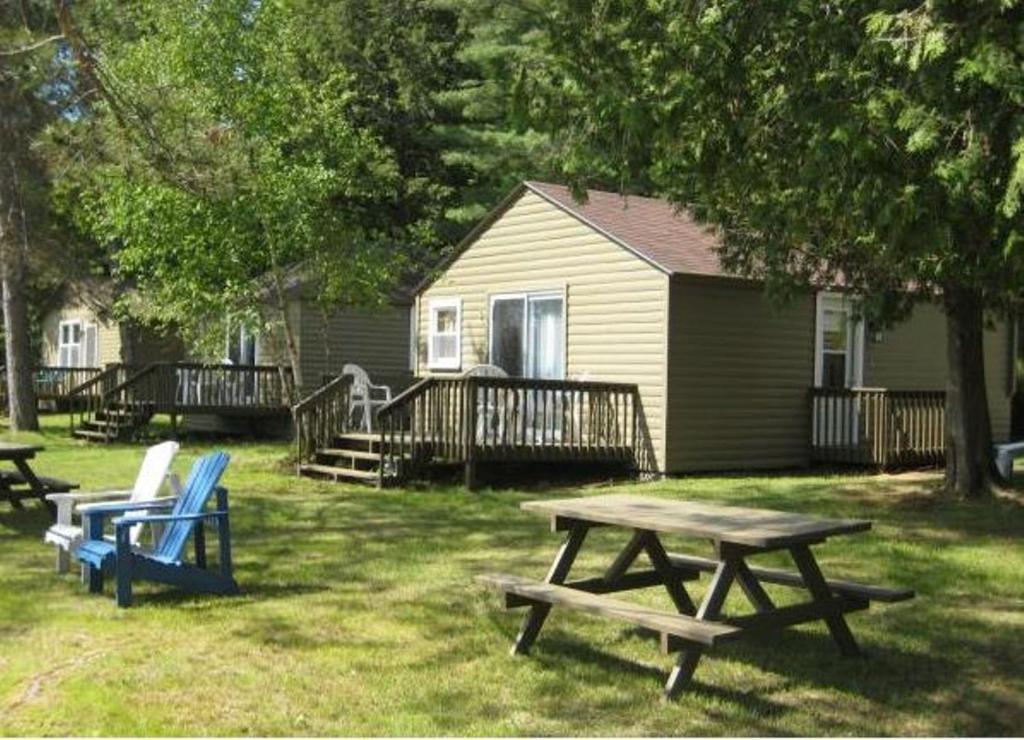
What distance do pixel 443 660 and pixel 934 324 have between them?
14.9 meters

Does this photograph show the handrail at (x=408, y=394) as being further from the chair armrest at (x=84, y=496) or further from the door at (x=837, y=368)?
the door at (x=837, y=368)

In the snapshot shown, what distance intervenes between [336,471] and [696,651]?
10.4 meters

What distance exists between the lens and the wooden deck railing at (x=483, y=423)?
1448 cm

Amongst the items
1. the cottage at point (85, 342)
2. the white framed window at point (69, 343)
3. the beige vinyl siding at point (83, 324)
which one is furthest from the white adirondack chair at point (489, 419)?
the white framed window at point (69, 343)

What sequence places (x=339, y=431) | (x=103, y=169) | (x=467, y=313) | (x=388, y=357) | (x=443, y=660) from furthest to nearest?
(x=388, y=357) → (x=467, y=313) → (x=339, y=431) → (x=103, y=169) → (x=443, y=660)

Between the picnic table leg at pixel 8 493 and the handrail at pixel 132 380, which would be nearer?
the picnic table leg at pixel 8 493

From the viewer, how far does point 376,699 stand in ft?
18.0

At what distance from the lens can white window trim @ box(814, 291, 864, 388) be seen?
17.3m

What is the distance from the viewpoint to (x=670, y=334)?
1551 cm

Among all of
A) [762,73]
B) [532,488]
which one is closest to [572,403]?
[532,488]

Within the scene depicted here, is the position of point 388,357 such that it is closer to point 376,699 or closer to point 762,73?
point 762,73

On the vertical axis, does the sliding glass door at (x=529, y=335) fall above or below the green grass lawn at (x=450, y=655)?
above

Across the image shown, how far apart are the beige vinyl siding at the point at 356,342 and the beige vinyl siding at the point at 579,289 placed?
515 centimetres

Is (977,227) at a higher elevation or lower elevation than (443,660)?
higher
